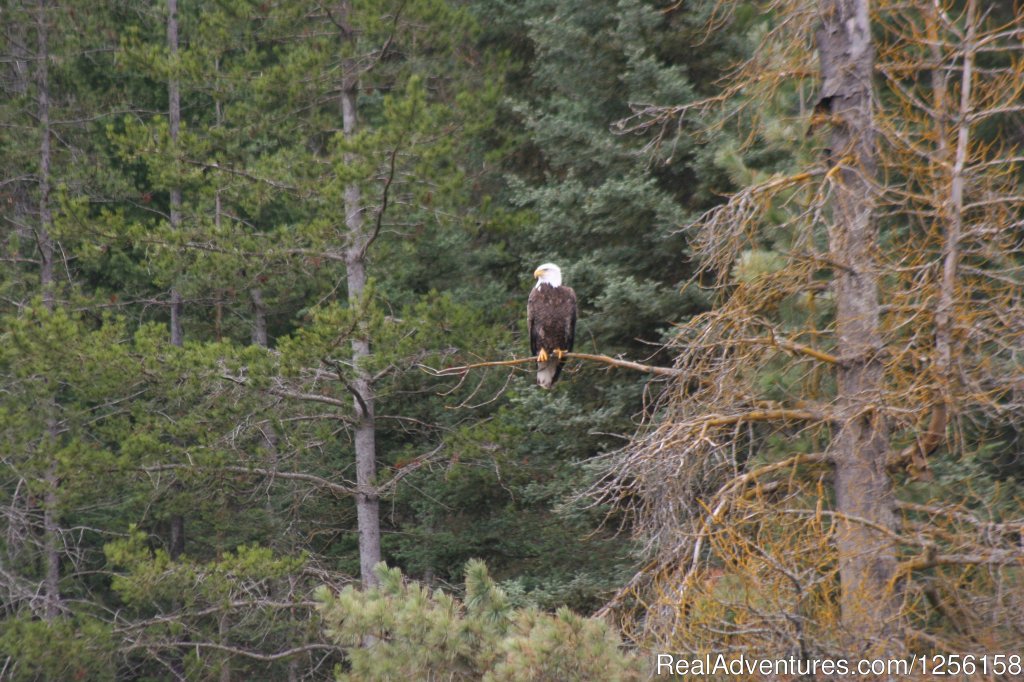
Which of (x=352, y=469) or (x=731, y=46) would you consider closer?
(x=731, y=46)

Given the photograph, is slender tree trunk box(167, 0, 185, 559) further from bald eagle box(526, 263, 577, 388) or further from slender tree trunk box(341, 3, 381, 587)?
bald eagle box(526, 263, 577, 388)

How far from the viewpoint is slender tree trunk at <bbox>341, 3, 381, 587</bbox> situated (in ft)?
37.7

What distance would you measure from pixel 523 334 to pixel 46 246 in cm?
718

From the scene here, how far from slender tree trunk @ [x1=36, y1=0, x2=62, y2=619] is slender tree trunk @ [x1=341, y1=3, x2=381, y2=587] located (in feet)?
12.3

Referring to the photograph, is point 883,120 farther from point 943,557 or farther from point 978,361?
point 943,557

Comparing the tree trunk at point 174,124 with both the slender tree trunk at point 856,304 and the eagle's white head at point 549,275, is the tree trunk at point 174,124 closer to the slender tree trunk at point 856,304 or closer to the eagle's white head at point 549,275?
the eagle's white head at point 549,275

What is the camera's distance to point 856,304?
5707 mm

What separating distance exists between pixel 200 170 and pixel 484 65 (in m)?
3.69

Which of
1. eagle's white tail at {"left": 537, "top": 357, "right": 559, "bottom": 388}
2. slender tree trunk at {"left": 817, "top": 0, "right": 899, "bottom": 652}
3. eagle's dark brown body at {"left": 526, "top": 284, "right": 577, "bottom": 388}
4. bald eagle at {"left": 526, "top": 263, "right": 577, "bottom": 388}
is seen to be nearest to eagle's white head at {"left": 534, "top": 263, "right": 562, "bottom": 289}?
bald eagle at {"left": 526, "top": 263, "right": 577, "bottom": 388}

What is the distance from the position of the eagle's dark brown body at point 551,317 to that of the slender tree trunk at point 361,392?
333cm

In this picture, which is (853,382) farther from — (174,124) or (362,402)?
(174,124)

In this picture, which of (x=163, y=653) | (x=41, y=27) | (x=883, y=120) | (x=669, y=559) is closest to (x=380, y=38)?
(x=41, y=27)

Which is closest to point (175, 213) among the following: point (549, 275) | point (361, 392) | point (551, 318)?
point (361, 392)

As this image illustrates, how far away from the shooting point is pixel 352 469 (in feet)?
48.8
